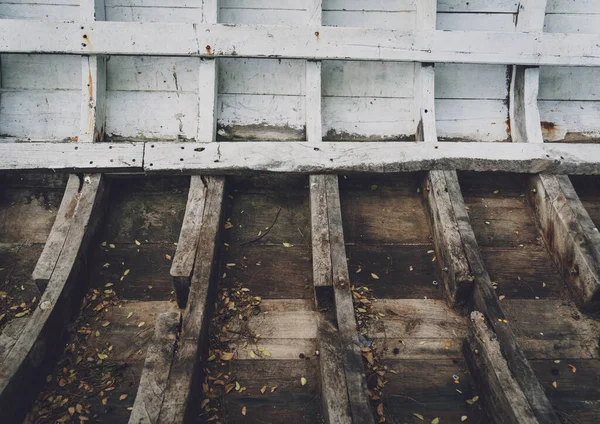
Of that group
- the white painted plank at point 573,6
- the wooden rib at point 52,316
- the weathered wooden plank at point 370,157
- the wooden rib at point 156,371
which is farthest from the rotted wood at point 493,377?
the white painted plank at point 573,6

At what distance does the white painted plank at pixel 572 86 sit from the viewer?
3.99 m

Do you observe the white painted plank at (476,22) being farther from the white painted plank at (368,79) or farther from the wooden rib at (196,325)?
the wooden rib at (196,325)

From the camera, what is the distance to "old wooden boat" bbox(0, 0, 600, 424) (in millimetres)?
2477

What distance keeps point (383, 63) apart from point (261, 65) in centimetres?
109

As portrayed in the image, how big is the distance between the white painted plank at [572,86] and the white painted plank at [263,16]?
234 centimetres

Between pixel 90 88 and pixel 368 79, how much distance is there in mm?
2368

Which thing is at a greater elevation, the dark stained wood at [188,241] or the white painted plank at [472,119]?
the white painted plank at [472,119]

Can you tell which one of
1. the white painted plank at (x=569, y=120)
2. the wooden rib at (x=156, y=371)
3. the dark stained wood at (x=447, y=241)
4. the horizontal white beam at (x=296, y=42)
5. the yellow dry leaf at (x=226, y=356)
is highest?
the horizontal white beam at (x=296, y=42)

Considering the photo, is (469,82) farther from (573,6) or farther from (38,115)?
(38,115)

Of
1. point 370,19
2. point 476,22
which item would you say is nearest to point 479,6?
point 476,22

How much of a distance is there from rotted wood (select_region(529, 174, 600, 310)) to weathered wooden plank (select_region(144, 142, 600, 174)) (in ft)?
0.64

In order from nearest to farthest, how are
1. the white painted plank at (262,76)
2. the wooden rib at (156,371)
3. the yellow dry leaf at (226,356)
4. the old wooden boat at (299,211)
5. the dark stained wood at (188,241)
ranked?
the wooden rib at (156,371) < the old wooden boat at (299,211) < the yellow dry leaf at (226,356) < the dark stained wood at (188,241) < the white painted plank at (262,76)

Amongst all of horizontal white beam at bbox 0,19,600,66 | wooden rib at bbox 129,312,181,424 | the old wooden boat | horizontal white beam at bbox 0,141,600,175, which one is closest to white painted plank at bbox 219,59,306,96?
the old wooden boat

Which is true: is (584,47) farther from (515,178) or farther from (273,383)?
(273,383)
